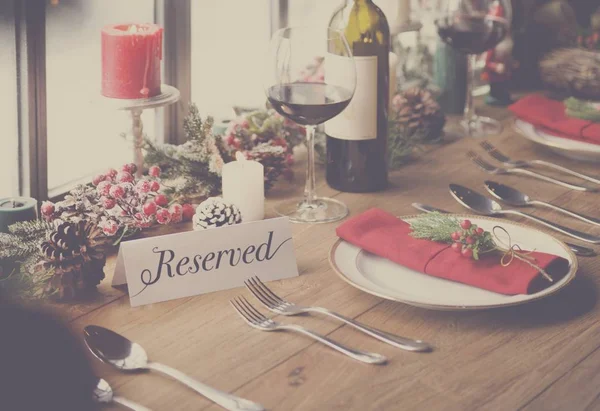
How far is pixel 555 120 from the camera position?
5.40 ft

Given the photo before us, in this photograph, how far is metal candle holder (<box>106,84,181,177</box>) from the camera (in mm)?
1242

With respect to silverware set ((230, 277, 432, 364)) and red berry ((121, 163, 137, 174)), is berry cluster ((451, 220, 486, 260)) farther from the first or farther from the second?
red berry ((121, 163, 137, 174))

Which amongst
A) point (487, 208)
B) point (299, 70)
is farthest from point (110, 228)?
point (487, 208)

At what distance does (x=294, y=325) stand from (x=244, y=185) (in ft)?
1.15

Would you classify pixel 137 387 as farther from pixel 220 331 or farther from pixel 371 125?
pixel 371 125

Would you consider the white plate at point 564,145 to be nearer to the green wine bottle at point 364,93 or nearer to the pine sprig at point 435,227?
the green wine bottle at point 364,93

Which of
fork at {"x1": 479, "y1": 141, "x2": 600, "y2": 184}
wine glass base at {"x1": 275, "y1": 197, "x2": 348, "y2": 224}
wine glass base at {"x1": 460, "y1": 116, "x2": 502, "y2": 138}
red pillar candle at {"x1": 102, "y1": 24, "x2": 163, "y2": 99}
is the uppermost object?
red pillar candle at {"x1": 102, "y1": 24, "x2": 163, "y2": 99}

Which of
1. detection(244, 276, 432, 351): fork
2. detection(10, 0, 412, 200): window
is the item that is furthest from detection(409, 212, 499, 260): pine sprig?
detection(10, 0, 412, 200): window

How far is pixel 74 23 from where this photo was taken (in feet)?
4.63

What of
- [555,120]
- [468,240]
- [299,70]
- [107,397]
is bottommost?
[107,397]

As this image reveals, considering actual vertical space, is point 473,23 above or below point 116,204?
above

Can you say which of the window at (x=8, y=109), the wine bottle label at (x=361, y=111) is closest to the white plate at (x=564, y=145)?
the wine bottle label at (x=361, y=111)

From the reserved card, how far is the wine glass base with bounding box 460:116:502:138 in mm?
800

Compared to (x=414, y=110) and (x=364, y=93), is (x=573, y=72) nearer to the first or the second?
(x=414, y=110)
